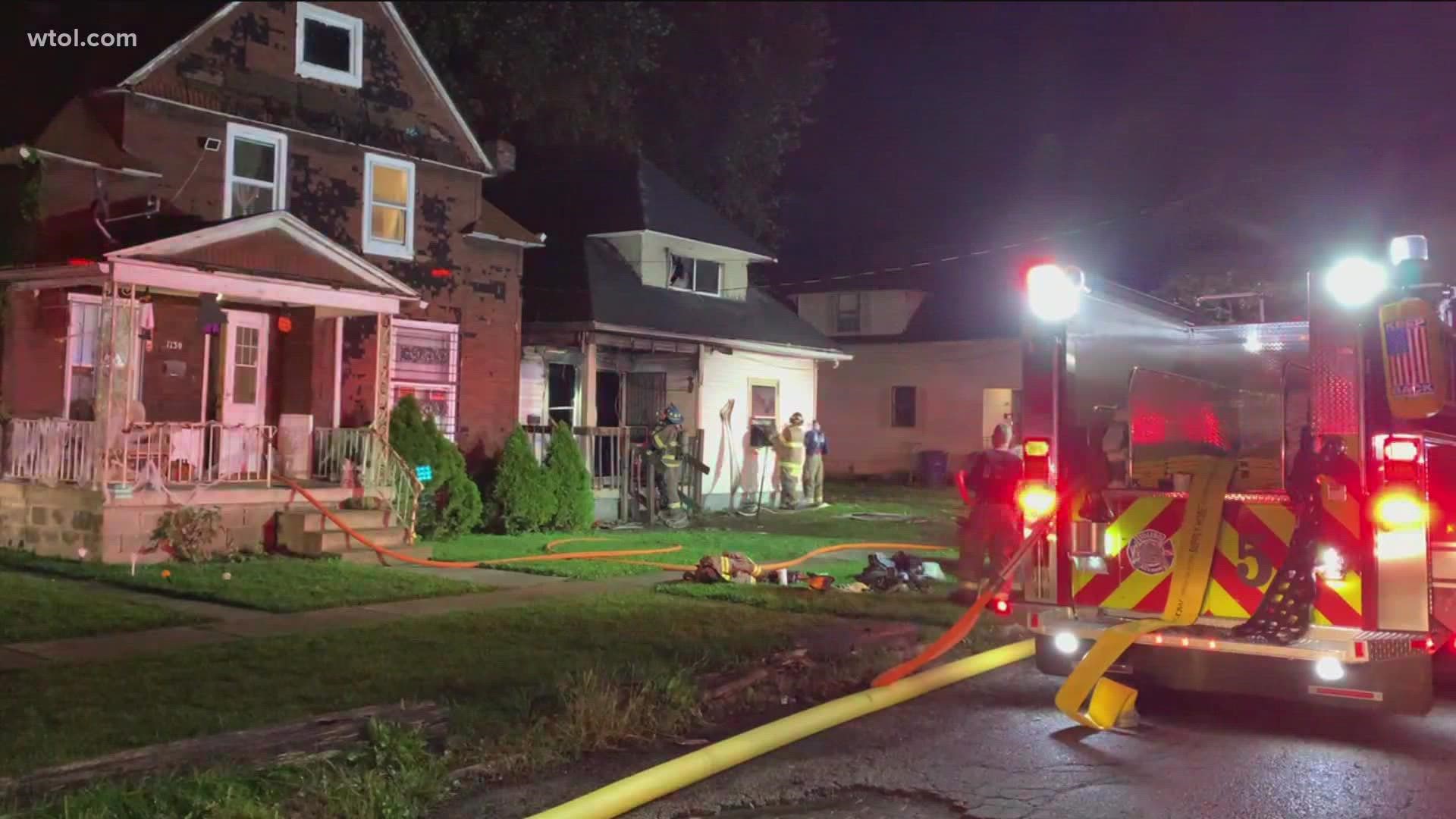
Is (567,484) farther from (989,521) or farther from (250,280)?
(989,521)

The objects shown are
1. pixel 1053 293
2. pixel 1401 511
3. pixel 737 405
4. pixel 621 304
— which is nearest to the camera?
pixel 1401 511

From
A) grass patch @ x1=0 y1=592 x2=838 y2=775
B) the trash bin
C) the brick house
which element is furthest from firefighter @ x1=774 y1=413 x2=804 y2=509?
grass patch @ x1=0 y1=592 x2=838 y2=775

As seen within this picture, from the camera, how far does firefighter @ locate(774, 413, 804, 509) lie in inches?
852

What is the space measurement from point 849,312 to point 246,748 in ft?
92.7

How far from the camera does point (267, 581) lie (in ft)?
36.5

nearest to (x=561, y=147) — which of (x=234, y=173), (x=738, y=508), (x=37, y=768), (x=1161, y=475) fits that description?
(x=738, y=508)

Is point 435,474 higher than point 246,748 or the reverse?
higher

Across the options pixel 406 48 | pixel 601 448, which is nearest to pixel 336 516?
pixel 601 448

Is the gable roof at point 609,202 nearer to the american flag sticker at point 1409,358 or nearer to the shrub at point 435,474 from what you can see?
the shrub at point 435,474

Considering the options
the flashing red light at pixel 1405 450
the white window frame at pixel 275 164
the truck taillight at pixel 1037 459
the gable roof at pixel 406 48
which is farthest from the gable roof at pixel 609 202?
the flashing red light at pixel 1405 450

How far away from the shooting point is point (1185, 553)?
6590 millimetres

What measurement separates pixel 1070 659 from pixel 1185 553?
3.01 feet

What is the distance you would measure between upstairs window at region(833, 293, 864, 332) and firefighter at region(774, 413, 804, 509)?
35.7 feet

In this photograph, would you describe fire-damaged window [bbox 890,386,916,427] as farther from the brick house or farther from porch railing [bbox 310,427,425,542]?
Answer: porch railing [bbox 310,427,425,542]
